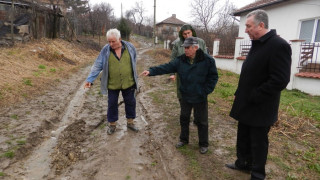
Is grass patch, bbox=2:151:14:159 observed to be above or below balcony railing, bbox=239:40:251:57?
below

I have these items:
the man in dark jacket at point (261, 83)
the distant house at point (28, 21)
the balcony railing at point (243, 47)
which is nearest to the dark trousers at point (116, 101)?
the man in dark jacket at point (261, 83)

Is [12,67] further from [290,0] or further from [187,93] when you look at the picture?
[290,0]

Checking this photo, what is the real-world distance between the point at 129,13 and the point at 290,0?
62402 mm

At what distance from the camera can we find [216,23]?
3203cm

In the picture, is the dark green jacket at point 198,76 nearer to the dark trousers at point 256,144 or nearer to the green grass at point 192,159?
the dark trousers at point 256,144

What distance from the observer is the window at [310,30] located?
10.8 metres

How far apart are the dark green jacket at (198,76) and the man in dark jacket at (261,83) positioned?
55 cm

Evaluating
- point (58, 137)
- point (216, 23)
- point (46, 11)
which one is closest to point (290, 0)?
point (58, 137)

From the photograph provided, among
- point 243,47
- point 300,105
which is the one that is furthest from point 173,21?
point 300,105

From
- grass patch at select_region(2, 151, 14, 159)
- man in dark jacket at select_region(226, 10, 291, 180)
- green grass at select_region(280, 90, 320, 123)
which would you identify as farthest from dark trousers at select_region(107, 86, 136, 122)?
green grass at select_region(280, 90, 320, 123)

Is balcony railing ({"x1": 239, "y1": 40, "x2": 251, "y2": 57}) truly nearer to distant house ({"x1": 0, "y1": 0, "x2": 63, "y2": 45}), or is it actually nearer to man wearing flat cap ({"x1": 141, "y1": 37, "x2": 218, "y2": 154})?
man wearing flat cap ({"x1": 141, "y1": 37, "x2": 218, "y2": 154})

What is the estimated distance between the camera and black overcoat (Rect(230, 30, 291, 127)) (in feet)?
7.19

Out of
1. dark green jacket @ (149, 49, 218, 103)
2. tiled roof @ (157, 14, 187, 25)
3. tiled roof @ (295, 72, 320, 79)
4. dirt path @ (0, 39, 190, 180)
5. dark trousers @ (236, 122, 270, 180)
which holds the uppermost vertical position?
tiled roof @ (157, 14, 187, 25)

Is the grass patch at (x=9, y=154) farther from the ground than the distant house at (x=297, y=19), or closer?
closer
